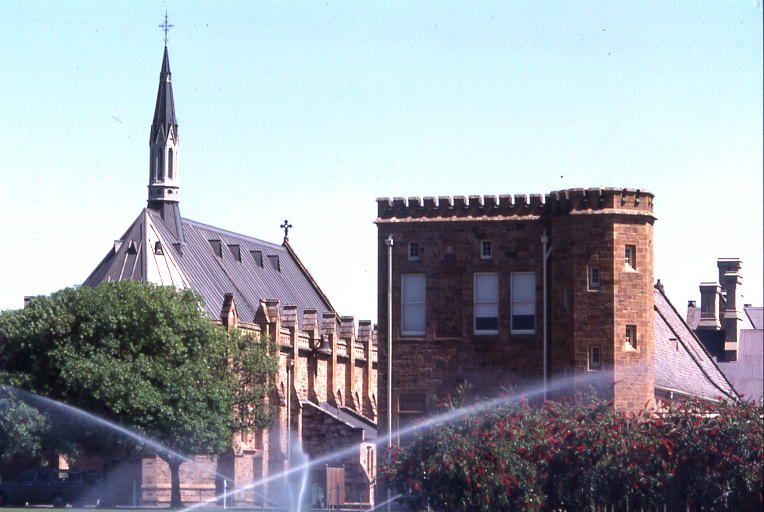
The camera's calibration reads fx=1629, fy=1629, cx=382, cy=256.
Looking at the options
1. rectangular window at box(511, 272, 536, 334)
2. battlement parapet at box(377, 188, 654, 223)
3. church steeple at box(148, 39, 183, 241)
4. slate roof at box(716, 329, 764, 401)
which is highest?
church steeple at box(148, 39, 183, 241)

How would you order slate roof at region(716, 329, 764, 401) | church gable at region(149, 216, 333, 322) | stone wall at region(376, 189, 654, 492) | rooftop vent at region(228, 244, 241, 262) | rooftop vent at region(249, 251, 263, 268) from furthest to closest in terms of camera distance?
1. rooftop vent at region(249, 251, 263, 268)
2. rooftop vent at region(228, 244, 241, 262)
3. church gable at region(149, 216, 333, 322)
4. slate roof at region(716, 329, 764, 401)
5. stone wall at region(376, 189, 654, 492)

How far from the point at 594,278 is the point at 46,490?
94.7ft

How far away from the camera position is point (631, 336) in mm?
62188

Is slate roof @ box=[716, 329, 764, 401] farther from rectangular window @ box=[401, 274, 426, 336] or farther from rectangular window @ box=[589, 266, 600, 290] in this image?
rectangular window @ box=[401, 274, 426, 336]

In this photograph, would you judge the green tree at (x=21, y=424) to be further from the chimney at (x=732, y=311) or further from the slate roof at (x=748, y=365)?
the chimney at (x=732, y=311)

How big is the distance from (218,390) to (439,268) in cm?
1633

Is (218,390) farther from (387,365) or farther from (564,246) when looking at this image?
(564,246)

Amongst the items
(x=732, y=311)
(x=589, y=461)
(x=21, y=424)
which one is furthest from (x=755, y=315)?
(x=589, y=461)

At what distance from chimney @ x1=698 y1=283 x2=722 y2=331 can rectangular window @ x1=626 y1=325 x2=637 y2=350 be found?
1431 inches

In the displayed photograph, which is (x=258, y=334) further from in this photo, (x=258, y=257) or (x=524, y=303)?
(x=524, y=303)

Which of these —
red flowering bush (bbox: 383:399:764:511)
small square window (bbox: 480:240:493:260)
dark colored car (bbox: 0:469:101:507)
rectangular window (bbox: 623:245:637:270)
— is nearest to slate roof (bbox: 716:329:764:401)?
rectangular window (bbox: 623:245:637:270)

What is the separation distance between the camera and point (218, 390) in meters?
76.4

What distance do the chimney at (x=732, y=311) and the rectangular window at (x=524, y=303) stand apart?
3398cm

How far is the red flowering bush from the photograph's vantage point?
44.5 m
